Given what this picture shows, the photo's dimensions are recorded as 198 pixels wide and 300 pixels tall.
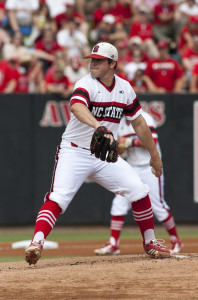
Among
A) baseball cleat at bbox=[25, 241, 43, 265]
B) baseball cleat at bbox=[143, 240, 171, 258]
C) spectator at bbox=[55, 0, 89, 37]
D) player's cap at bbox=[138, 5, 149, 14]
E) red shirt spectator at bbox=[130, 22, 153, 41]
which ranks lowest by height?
baseball cleat at bbox=[143, 240, 171, 258]

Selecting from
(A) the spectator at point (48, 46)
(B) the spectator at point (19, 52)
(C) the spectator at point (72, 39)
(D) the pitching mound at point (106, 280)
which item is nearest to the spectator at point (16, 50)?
(B) the spectator at point (19, 52)

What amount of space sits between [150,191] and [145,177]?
0.68 ft

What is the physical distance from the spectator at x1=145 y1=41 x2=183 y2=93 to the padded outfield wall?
1276 millimetres

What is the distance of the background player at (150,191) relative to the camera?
9.61m

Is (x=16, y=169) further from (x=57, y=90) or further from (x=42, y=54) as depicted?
(x=42, y=54)

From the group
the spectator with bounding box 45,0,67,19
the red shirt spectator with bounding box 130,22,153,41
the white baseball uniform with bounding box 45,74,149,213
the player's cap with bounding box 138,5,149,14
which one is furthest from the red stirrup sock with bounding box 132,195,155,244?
the spectator with bounding box 45,0,67,19

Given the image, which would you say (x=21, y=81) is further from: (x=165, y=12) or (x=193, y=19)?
(x=165, y=12)

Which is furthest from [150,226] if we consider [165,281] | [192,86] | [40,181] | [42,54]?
[42,54]

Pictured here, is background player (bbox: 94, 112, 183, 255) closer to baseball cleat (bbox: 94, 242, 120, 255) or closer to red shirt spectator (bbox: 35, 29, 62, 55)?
baseball cleat (bbox: 94, 242, 120, 255)

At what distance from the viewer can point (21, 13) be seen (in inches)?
672

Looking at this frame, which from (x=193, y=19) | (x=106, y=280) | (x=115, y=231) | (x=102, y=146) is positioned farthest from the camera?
(x=193, y=19)

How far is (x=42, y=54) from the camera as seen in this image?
16094 mm

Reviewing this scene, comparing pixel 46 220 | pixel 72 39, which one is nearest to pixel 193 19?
pixel 72 39

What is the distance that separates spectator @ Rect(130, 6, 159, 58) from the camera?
16406 mm
